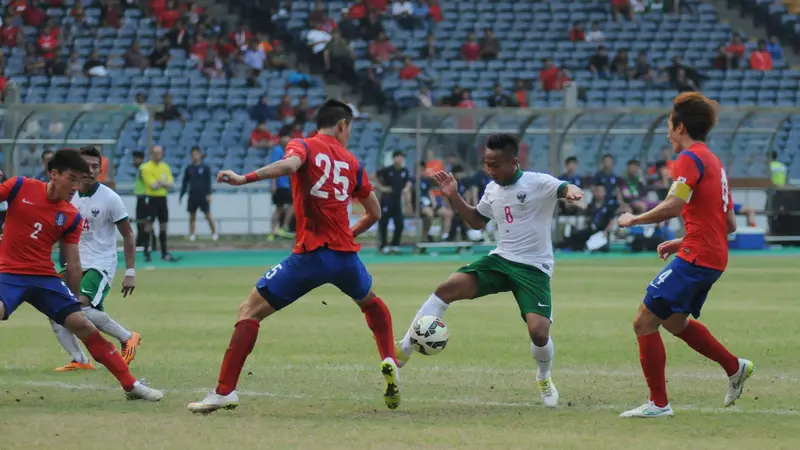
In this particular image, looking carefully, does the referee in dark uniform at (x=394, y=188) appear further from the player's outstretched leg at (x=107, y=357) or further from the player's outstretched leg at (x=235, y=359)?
the player's outstretched leg at (x=235, y=359)

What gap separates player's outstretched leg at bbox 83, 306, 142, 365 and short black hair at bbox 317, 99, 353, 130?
3.45 m

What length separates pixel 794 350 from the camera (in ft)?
42.3

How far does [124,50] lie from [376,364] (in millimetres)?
27235

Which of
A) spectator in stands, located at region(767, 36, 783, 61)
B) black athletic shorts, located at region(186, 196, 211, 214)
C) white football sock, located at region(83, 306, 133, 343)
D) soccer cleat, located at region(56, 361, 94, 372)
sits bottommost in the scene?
soccer cleat, located at region(56, 361, 94, 372)

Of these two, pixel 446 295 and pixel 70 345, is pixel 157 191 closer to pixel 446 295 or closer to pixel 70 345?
pixel 70 345

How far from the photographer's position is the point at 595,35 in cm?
4119

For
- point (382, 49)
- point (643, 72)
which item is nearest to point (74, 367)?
point (382, 49)

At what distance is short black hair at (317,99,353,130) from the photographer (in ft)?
31.2

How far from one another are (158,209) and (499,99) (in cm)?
1197

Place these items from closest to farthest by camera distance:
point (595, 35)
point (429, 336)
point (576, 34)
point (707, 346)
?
point (707, 346)
point (429, 336)
point (576, 34)
point (595, 35)

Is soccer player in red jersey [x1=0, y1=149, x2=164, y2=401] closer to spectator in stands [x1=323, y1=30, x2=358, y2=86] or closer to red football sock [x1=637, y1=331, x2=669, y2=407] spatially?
red football sock [x1=637, y1=331, x2=669, y2=407]

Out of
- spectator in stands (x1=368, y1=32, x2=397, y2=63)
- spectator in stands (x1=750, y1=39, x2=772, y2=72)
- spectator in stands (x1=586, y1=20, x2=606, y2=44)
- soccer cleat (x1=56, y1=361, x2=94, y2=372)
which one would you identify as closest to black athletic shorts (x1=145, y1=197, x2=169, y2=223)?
spectator in stands (x1=368, y1=32, x2=397, y2=63)

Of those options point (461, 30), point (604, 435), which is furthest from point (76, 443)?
point (461, 30)

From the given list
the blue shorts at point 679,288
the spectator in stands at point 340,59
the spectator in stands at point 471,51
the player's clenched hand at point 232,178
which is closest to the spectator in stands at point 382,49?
the spectator in stands at point 340,59
